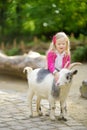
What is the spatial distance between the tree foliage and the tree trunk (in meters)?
3.41

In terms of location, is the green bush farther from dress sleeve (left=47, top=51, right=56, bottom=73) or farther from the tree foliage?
dress sleeve (left=47, top=51, right=56, bottom=73)

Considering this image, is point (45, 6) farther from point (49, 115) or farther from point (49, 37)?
point (49, 115)

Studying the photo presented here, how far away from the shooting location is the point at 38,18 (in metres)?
15.0

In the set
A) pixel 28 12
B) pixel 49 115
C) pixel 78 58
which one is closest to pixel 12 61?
pixel 78 58

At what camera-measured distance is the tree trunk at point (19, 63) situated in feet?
30.1

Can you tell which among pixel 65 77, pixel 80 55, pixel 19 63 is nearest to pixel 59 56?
pixel 65 77

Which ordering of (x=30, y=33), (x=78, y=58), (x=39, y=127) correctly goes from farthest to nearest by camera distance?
(x=30, y=33) < (x=78, y=58) < (x=39, y=127)

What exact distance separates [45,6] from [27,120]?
9.18m

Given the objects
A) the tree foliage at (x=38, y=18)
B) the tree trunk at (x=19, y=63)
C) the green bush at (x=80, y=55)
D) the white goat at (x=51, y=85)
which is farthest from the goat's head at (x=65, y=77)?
the tree foliage at (x=38, y=18)

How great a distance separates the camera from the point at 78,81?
9141 mm

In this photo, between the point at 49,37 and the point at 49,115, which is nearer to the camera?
the point at 49,115

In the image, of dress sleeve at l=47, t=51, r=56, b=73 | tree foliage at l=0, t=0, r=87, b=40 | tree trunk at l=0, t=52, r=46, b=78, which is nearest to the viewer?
dress sleeve at l=47, t=51, r=56, b=73

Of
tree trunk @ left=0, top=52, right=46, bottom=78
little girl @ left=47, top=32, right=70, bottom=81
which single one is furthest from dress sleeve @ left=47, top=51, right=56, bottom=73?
tree trunk @ left=0, top=52, right=46, bottom=78

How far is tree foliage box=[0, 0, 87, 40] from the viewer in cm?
1386
